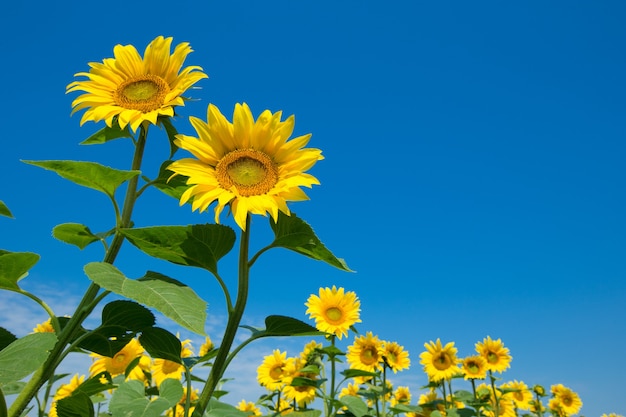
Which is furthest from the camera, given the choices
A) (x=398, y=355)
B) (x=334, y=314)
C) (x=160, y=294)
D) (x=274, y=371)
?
(x=398, y=355)

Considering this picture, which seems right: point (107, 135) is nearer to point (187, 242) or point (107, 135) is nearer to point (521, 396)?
point (187, 242)

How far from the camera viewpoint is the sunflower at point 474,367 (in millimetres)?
6395

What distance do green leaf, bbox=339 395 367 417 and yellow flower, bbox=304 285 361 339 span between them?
Answer: 96 centimetres

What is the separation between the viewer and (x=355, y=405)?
389 centimetres

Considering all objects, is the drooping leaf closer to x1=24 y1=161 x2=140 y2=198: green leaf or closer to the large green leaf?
the large green leaf

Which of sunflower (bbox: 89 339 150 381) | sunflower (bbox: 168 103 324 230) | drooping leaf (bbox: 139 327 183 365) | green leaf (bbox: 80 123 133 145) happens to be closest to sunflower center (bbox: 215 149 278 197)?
sunflower (bbox: 168 103 324 230)

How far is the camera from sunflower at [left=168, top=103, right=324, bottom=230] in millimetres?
1956

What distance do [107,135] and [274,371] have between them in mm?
3774

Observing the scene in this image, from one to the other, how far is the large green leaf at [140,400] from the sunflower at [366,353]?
3859 millimetres

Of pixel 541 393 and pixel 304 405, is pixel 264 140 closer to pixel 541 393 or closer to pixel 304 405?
pixel 304 405

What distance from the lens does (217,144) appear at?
205 centimetres

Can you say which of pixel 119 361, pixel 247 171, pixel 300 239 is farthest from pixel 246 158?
pixel 119 361

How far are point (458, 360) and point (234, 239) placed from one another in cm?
526

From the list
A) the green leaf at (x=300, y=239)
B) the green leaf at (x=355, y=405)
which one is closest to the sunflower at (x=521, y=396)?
the green leaf at (x=355, y=405)
